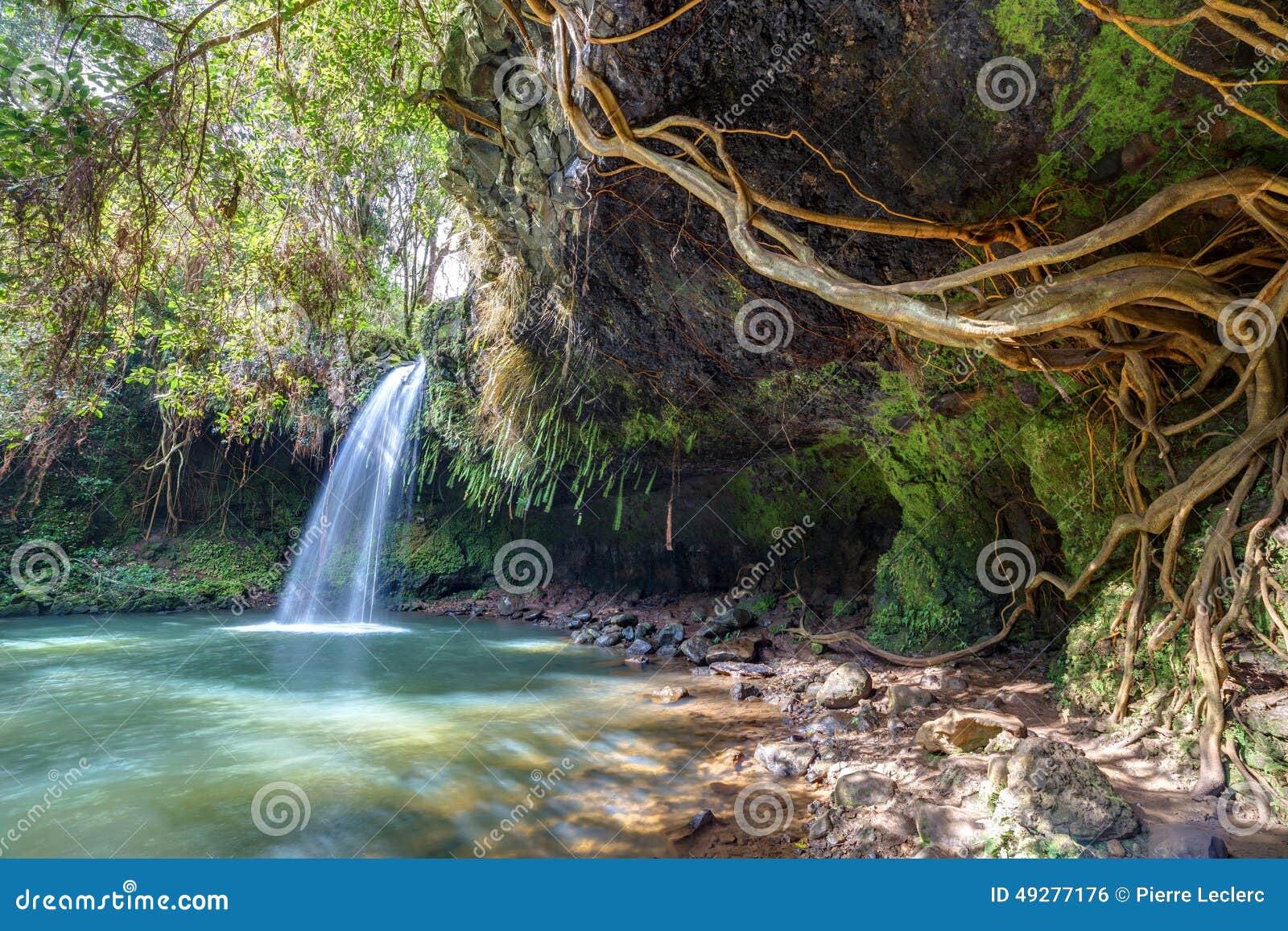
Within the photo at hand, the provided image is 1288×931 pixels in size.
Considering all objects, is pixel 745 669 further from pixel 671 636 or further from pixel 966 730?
pixel 966 730

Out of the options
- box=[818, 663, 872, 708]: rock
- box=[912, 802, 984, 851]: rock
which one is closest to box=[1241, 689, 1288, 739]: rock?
box=[912, 802, 984, 851]: rock

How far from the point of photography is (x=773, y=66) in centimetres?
386

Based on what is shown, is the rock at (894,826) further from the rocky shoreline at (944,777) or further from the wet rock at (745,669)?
the wet rock at (745,669)

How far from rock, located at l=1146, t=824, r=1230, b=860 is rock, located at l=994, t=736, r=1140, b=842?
0.08 metres

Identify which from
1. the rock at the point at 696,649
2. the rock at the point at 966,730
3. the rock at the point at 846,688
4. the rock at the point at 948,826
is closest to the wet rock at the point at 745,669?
the rock at the point at 696,649

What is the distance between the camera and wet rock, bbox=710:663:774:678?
22.3ft

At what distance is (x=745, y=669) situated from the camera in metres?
6.94

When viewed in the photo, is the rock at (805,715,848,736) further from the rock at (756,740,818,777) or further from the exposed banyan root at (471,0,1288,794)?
the exposed banyan root at (471,0,1288,794)

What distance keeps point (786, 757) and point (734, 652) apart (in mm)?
3112

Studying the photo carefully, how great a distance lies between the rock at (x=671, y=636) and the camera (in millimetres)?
8617

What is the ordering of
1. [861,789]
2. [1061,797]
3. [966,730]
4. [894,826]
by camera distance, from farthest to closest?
[966,730], [861,789], [894,826], [1061,797]

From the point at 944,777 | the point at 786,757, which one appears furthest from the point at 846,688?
the point at 944,777

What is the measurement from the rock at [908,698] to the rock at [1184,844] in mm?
2129

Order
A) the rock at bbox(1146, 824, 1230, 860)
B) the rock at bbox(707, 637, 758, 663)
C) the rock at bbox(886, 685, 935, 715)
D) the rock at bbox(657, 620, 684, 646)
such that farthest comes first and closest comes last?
the rock at bbox(657, 620, 684, 646) < the rock at bbox(707, 637, 758, 663) < the rock at bbox(886, 685, 935, 715) < the rock at bbox(1146, 824, 1230, 860)
